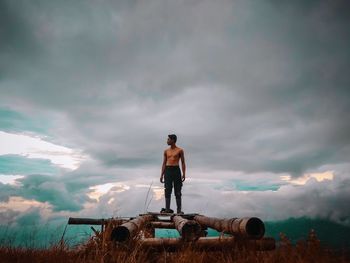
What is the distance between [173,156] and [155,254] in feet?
17.9

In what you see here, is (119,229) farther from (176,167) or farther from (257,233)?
(176,167)

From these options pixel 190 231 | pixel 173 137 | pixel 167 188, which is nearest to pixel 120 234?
pixel 190 231

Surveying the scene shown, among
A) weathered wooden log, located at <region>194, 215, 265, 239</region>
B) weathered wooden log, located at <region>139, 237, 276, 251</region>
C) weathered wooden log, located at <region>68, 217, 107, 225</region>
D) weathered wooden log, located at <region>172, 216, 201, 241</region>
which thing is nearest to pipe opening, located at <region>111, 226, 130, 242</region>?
weathered wooden log, located at <region>139, 237, 276, 251</region>

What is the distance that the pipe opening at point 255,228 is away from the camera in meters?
4.33

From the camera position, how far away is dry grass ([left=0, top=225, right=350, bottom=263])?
3.78 metres

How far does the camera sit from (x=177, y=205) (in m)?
10.1

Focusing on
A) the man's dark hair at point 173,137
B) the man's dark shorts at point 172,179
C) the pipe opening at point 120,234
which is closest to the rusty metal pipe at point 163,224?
the man's dark shorts at point 172,179

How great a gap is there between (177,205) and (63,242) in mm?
5355

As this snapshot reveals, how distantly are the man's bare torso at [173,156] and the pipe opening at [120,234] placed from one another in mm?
5783

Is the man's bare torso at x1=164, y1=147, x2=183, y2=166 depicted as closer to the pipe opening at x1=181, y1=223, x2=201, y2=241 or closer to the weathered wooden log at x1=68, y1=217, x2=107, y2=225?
the weathered wooden log at x1=68, y1=217, x2=107, y2=225

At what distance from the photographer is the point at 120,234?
451cm

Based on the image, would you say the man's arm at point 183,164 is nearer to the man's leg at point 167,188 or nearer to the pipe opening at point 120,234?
the man's leg at point 167,188

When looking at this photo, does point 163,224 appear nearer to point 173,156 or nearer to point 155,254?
point 173,156

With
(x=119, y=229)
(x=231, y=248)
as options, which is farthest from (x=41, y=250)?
(x=231, y=248)
